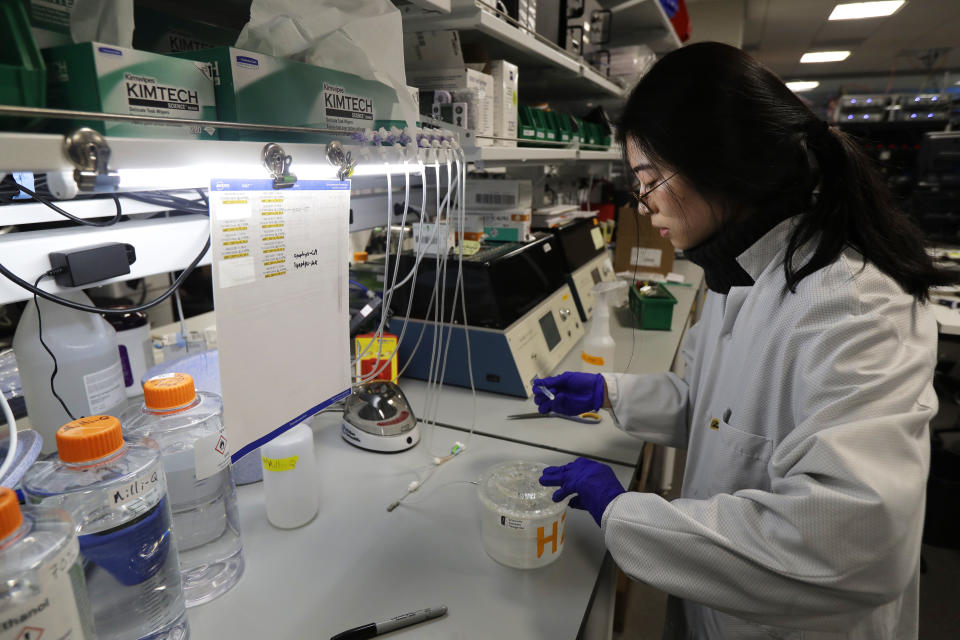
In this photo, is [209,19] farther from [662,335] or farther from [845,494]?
[662,335]

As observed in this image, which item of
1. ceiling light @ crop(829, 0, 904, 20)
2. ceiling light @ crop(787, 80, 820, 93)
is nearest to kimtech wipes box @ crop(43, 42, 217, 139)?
ceiling light @ crop(829, 0, 904, 20)

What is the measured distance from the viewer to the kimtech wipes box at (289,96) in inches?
24.5

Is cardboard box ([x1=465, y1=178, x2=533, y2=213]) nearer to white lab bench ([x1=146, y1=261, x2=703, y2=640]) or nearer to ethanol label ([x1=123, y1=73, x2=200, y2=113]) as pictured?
white lab bench ([x1=146, y1=261, x2=703, y2=640])

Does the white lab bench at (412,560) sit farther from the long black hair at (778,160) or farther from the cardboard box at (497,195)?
the cardboard box at (497,195)

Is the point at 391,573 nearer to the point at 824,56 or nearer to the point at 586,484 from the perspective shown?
the point at 586,484

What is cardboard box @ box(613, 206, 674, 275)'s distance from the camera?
8.97 ft

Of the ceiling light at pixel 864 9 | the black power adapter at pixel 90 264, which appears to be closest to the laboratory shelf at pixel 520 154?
the black power adapter at pixel 90 264

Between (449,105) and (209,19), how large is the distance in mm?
494

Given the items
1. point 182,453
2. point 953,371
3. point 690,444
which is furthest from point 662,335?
point 953,371

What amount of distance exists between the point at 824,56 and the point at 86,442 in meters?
9.93

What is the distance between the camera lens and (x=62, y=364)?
858 mm

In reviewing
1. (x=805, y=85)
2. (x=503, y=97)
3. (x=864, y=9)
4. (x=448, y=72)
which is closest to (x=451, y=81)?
(x=448, y=72)

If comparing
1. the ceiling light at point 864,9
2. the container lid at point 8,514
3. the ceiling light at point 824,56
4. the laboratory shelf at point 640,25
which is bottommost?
the container lid at point 8,514

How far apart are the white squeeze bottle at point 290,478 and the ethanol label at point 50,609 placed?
38 cm
